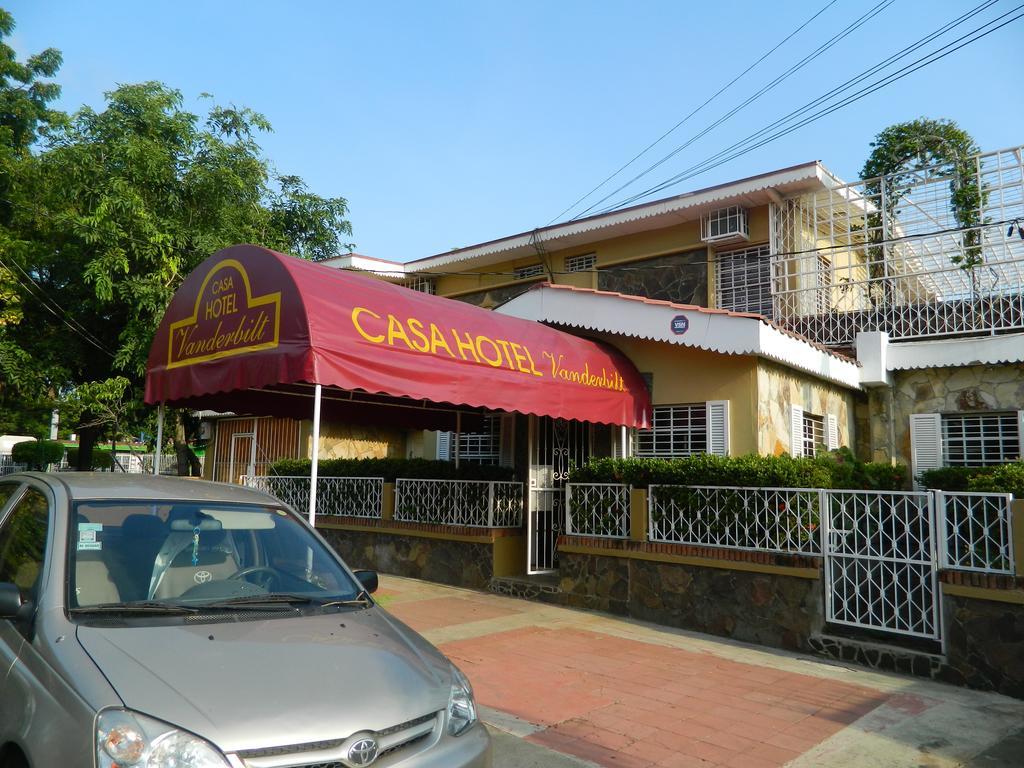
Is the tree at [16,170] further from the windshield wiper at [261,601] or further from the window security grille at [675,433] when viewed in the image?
the windshield wiper at [261,601]

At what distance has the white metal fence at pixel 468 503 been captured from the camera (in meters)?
10.9

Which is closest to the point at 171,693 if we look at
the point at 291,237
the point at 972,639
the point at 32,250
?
the point at 972,639

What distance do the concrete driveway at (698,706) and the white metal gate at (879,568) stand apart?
0.55 m

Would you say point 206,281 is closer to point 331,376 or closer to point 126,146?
point 331,376

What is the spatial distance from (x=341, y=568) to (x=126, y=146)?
15.3 m

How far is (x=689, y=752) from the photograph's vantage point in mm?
4812

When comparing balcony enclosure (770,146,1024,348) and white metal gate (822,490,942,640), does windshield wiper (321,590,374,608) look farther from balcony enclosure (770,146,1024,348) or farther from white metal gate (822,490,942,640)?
balcony enclosure (770,146,1024,348)

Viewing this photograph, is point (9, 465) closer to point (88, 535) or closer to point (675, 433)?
point (675, 433)

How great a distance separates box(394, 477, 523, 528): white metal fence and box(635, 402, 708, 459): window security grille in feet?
6.51

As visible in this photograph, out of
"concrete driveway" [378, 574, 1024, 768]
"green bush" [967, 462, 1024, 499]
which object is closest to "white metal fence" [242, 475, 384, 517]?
"concrete driveway" [378, 574, 1024, 768]

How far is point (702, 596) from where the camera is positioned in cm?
825

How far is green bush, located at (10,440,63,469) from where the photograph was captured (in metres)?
26.7

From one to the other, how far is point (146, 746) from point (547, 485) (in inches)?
340

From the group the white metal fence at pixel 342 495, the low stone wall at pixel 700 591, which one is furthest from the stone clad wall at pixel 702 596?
the white metal fence at pixel 342 495
